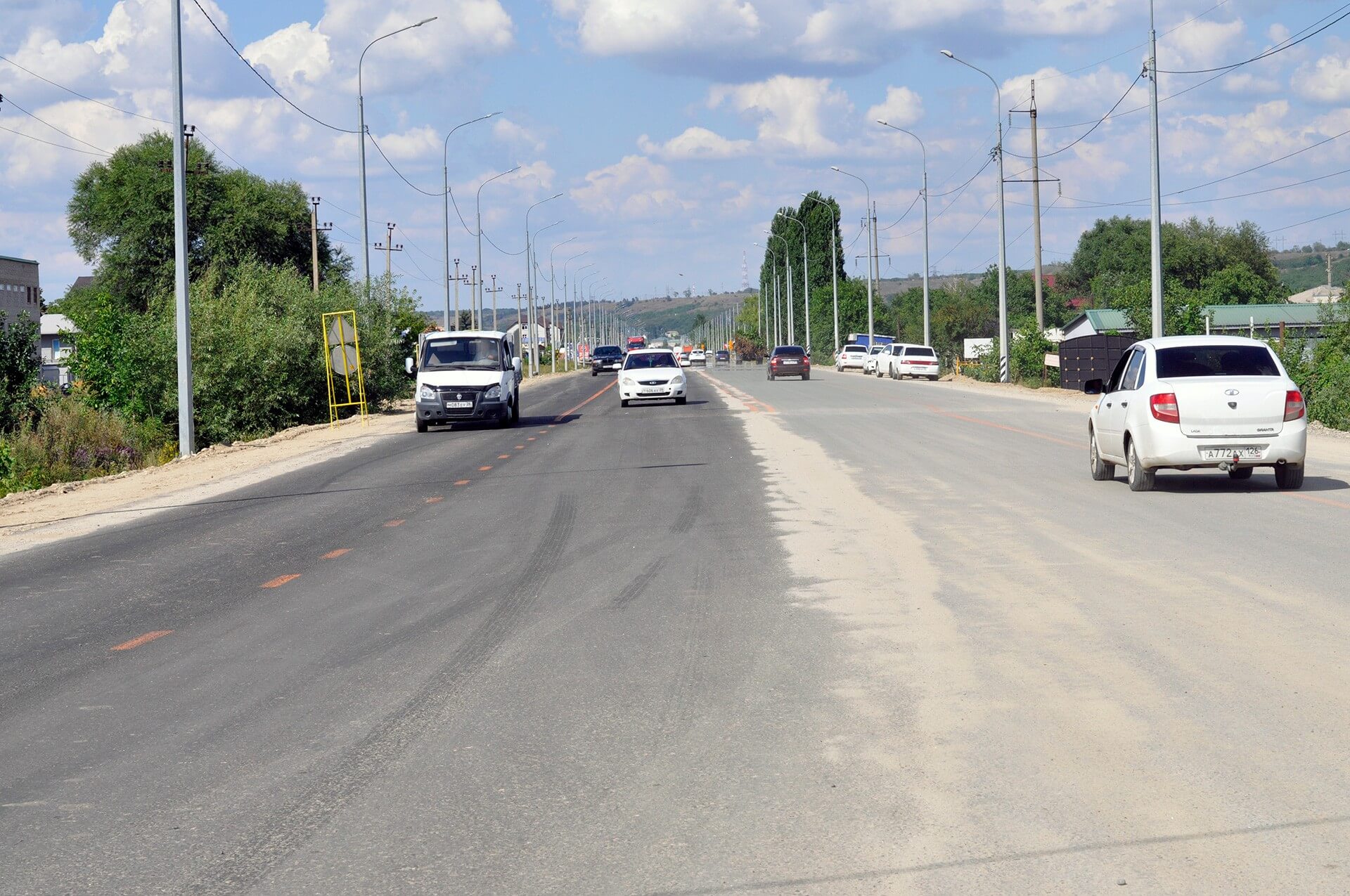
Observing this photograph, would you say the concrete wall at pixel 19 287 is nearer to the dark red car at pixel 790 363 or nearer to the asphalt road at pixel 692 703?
the dark red car at pixel 790 363

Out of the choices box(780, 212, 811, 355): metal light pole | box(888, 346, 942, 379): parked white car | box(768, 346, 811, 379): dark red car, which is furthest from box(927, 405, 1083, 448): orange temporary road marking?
box(780, 212, 811, 355): metal light pole

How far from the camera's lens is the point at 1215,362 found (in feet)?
51.0

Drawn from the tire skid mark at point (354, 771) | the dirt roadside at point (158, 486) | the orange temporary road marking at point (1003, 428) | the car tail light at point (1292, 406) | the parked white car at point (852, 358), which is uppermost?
the parked white car at point (852, 358)

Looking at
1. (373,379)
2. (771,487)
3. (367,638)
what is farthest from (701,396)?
(367,638)

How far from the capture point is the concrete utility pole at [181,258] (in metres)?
25.5

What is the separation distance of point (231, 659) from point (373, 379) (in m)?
34.8

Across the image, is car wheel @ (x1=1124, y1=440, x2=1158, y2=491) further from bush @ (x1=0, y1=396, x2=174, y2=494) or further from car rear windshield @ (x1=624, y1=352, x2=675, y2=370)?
car rear windshield @ (x1=624, y1=352, x2=675, y2=370)

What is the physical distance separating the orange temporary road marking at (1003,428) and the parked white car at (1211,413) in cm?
701

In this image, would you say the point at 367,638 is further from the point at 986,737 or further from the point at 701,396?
the point at 701,396

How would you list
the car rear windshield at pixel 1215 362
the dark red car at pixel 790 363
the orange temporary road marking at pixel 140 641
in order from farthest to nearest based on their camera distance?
the dark red car at pixel 790 363 → the car rear windshield at pixel 1215 362 → the orange temporary road marking at pixel 140 641

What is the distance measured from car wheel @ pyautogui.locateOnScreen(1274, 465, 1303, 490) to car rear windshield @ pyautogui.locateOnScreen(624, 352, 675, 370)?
2720cm

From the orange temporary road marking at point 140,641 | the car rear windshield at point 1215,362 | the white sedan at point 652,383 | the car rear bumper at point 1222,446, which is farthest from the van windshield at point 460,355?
the orange temporary road marking at point 140,641

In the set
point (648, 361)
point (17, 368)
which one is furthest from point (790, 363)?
point (17, 368)

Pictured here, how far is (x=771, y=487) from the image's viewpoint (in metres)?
17.2
